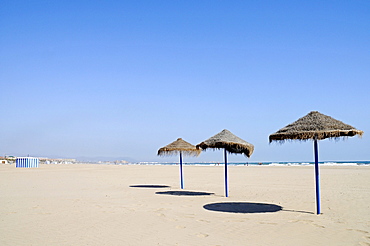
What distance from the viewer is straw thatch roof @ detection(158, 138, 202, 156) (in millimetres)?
13789

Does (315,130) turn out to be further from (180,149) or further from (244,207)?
(180,149)

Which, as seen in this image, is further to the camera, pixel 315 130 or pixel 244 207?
pixel 244 207

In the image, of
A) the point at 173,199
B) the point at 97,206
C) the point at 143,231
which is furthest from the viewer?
the point at 173,199

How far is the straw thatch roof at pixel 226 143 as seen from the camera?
10.6 m

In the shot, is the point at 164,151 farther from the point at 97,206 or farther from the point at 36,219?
the point at 36,219

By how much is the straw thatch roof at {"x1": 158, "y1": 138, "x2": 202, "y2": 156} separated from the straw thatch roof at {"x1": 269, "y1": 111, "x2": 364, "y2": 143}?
20.3 ft

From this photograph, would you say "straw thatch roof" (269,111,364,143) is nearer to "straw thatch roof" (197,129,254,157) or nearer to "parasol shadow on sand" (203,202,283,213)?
"parasol shadow on sand" (203,202,283,213)

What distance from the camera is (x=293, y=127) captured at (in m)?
7.82

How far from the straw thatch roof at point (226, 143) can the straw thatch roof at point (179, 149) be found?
8.13 feet

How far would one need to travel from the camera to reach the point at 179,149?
1377cm

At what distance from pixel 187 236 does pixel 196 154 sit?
8.59 meters

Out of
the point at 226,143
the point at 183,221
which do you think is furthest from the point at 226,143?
the point at 183,221

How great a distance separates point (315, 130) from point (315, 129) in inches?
2.2

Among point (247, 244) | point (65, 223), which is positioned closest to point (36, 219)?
point (65, 223)
